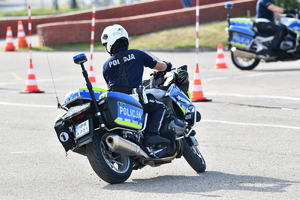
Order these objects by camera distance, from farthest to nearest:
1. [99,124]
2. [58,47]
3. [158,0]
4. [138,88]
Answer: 1. [158,0]
2. [58,47]
3. [138,88]
4. [99,124]

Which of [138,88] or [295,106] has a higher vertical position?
[138,88]

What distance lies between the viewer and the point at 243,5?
2395 cm

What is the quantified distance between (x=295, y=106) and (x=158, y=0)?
52.1ft

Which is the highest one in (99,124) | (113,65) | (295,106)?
(113,65)

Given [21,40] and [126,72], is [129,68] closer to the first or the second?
[126,72]

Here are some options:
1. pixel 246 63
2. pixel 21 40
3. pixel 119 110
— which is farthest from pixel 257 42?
pixel 119 110

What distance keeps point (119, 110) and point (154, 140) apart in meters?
0.65

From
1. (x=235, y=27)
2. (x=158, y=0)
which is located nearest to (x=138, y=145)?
(x=235, y=27)

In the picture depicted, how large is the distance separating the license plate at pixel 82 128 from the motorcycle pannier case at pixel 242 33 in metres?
10.6

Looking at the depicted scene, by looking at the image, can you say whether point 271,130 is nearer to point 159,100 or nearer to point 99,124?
point 159,100

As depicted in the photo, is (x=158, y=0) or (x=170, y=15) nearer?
(x=170, y=15)

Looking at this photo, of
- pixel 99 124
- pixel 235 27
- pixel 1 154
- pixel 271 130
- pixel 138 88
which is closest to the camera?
pixel 99 124

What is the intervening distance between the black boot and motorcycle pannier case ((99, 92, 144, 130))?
0.27 metres

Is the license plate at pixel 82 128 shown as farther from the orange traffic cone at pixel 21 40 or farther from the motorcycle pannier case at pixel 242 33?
the orange traffic cone at pixel 21 40
